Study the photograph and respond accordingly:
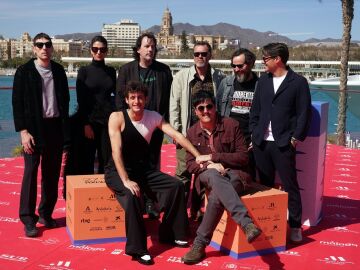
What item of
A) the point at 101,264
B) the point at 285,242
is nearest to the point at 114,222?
the point at 101,264

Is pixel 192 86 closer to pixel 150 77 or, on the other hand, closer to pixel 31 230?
pixel 150 77

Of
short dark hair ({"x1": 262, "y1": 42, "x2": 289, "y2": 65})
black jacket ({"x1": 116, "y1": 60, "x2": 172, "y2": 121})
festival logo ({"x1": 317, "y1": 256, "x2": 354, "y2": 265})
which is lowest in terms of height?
festival logo ({"x1": 317, "y1": 256, "x2": 354, "y2": 265})

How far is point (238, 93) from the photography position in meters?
3.83

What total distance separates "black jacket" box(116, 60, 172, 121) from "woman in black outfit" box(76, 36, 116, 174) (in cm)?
15

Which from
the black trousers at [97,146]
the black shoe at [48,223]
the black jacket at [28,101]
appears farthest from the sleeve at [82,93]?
the black shoe at [48,223]

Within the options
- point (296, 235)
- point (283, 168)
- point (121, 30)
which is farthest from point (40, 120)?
point (121, 30)

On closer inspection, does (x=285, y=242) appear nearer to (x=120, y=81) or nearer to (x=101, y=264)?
(x=101, y=264)

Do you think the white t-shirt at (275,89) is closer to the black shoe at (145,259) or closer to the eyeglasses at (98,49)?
the black shoe at (145,259)

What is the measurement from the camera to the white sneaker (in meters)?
3.57

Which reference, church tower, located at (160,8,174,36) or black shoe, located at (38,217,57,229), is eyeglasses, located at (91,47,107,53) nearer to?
black shoe, located at (38,217,57,229)

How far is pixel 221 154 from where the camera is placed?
3.38 meters

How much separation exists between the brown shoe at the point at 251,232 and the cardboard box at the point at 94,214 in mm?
1013

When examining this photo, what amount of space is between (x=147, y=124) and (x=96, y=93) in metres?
0.75

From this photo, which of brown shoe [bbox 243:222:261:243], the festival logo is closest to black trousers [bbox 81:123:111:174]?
brown shoe [bbox 243:222:261:243]
